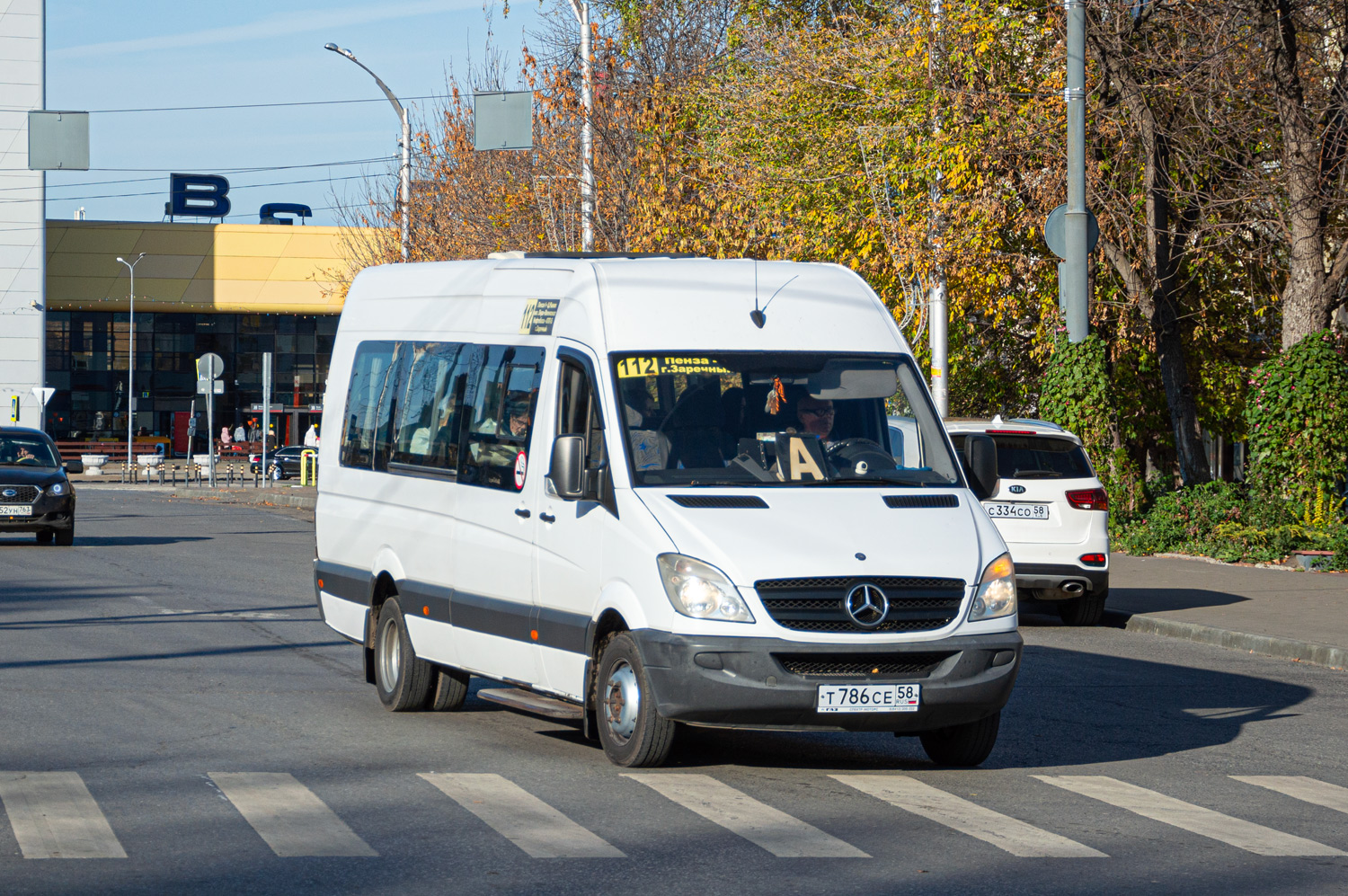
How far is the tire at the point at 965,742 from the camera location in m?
8.72

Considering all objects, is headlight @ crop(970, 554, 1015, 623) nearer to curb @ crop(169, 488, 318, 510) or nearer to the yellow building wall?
curb @ crop(169, 488, 318, 510)

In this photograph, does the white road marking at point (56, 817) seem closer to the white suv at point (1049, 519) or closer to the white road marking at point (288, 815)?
the white road marking at point (288, 815)

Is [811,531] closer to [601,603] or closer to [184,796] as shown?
[601,603]

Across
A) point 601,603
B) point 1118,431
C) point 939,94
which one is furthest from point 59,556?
point 601,603

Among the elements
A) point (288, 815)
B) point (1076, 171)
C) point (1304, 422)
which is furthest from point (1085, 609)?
point (288, 815)

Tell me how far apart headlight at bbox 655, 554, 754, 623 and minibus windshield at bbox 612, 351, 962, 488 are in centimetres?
63

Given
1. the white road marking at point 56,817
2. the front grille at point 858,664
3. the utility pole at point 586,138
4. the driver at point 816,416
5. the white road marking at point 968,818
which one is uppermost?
the utility pole at point 586,138

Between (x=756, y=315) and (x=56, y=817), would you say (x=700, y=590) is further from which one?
(x=56, y=817)

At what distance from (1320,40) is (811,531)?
1853 centimetres

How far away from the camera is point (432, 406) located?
34.2 feet

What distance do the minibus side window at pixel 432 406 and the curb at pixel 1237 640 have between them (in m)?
7.29

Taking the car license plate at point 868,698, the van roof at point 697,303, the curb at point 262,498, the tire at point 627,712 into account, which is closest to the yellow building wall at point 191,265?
the curb at point 262,498

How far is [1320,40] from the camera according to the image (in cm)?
2380

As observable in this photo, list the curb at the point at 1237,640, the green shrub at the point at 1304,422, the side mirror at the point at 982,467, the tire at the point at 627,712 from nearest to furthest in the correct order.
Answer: the tire at the point at 627,712 < the side mirror at the point at 982,467 < the curb at the point at 1237,640 < the green shrub at the point at 1304,422
